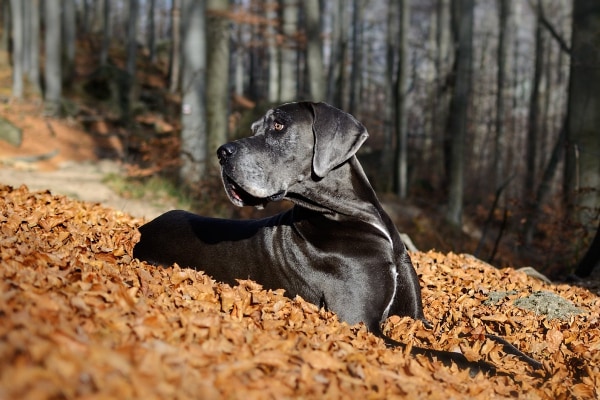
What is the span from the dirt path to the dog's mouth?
5.34 metres

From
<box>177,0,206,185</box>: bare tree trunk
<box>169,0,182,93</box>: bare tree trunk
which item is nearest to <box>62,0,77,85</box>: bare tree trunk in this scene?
<box>169,0,182,93</box>: bare tree trunk

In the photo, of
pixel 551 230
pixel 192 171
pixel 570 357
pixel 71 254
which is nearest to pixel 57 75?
pixel 192 171

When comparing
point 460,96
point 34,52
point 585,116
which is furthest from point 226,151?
point 34,52

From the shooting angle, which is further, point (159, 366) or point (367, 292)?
point (367, 292)

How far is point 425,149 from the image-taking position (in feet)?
77.9

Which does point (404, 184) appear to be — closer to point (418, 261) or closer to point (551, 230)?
point (551, 230)

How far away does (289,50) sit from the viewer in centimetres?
1928

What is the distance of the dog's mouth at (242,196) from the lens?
443 centimetres

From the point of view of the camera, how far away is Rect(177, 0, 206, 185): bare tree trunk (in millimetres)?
13445

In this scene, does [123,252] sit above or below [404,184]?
above

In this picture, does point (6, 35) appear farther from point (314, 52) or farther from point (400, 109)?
point (400, 109)

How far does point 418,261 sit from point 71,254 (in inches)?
161

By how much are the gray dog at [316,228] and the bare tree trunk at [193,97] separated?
8.86m

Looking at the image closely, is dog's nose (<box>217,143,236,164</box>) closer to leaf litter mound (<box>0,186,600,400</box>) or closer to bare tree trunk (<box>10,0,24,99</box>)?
leaf litter mound (<box>0,186,600,400</box>)
